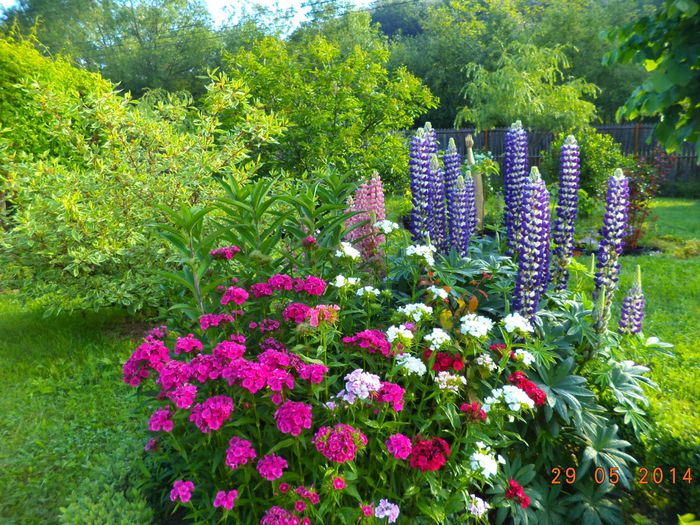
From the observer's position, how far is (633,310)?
3730mm

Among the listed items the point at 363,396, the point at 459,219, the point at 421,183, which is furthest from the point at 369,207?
the point at 363,396

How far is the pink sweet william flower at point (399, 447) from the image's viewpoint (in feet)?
7.29

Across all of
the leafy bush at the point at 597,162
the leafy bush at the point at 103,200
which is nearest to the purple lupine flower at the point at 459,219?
the leafy bush at the point at 103,200

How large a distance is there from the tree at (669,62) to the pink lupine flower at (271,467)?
2.20 metres

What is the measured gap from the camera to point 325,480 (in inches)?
86.1

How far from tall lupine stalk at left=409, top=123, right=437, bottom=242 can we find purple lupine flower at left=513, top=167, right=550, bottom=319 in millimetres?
738

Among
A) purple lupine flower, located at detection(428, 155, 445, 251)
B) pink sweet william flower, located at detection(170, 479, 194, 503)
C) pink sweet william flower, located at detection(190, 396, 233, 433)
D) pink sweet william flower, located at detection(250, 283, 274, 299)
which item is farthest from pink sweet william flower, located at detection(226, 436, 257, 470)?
purple lupine flower, located at detection(428, 155, 445, 251)

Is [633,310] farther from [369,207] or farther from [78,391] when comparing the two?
[78,391]

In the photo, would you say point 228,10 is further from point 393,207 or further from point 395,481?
point 395,481

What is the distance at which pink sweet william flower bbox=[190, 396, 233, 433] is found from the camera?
6.87 feet

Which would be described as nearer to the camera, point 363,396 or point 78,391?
point 363,396

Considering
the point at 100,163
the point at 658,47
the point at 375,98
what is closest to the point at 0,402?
the point at 100,163

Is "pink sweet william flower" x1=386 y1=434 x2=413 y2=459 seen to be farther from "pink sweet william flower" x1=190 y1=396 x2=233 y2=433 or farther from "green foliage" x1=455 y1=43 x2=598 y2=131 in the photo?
"green foliage" x1=455 y1=43 x2=598 y2=131

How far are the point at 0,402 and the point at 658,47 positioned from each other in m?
5.21
